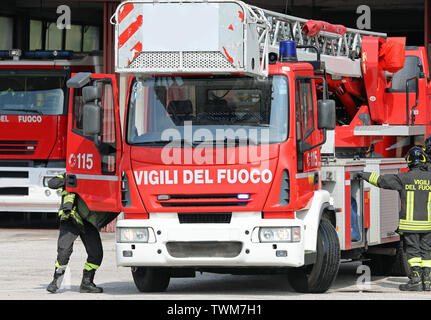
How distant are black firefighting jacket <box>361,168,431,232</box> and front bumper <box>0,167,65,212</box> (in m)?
9.35

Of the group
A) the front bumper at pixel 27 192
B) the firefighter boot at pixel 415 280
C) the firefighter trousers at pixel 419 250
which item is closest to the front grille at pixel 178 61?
the firefighter trousers at pixel 419 250

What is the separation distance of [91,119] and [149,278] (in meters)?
2.04

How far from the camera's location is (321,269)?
1123 centimetres

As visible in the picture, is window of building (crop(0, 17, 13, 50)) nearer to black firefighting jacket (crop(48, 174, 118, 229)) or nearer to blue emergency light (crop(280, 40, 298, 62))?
black firefighting jacket (crop(48, 174, 118, 229))

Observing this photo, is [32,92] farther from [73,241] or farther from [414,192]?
[414,192]

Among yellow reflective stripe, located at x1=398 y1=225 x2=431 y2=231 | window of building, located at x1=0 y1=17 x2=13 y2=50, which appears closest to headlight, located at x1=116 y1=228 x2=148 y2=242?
yellow reflective stripe, located at x1=398 y1=225 x2=431 y2=231

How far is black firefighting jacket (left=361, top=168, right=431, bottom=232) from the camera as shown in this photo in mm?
12141

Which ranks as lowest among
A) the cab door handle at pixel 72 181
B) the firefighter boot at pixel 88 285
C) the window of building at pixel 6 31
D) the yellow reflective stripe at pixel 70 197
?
the firefighter boot at pixel 88 285

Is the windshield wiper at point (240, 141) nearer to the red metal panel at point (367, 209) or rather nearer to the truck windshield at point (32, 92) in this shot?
the red metal panel at point (367, 209)

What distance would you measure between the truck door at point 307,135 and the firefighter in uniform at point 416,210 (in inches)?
44.3

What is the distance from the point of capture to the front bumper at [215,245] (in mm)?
10508

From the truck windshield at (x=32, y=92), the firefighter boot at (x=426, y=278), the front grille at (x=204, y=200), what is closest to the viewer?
the front grille at (x=204, y=200)

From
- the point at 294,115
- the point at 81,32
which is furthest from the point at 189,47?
the point at 81,32

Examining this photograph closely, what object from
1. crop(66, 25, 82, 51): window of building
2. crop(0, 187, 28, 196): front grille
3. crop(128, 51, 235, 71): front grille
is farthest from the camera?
crop(66, 25, 82, 51): window of building
